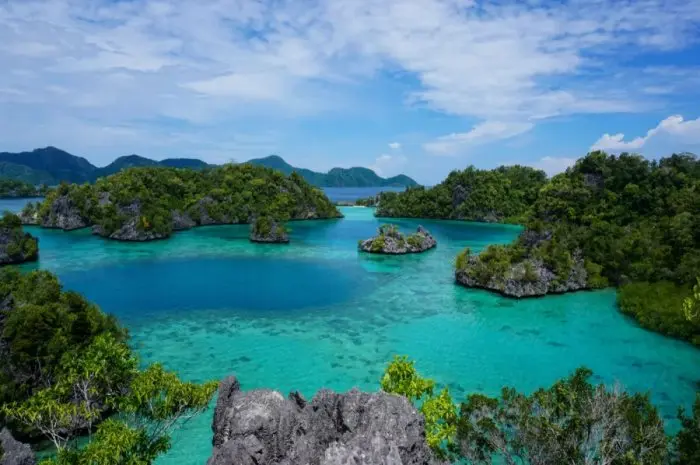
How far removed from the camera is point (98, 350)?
14555 millimetres

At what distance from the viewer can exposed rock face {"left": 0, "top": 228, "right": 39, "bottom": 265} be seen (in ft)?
174

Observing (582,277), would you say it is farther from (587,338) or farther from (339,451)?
(339,451)

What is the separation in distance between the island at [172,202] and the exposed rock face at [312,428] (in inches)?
2636

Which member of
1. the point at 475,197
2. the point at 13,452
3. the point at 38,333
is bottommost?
the point at 13,452

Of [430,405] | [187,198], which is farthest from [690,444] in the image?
[187,198]

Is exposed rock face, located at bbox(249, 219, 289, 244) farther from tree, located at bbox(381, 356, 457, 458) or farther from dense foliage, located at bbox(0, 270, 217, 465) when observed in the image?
tree, located at bbox(381, 356, 457, 458)

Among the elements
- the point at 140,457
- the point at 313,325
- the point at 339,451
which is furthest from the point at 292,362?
the point at 339,451

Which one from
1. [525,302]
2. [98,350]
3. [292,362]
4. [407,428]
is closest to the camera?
[407,428]

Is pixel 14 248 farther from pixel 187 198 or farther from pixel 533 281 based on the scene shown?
pixel 533 281

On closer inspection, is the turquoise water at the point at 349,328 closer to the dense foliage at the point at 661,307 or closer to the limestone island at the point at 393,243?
the dense foliage at the point at 661,307

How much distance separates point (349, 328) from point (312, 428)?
19.7 metres

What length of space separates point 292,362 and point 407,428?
16089 mm

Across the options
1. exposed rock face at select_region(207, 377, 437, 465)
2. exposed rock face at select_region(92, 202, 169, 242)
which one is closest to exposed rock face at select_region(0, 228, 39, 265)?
exposed rock face at select_region(92, 202, 169, 242)

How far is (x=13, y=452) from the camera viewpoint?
1286 cm
